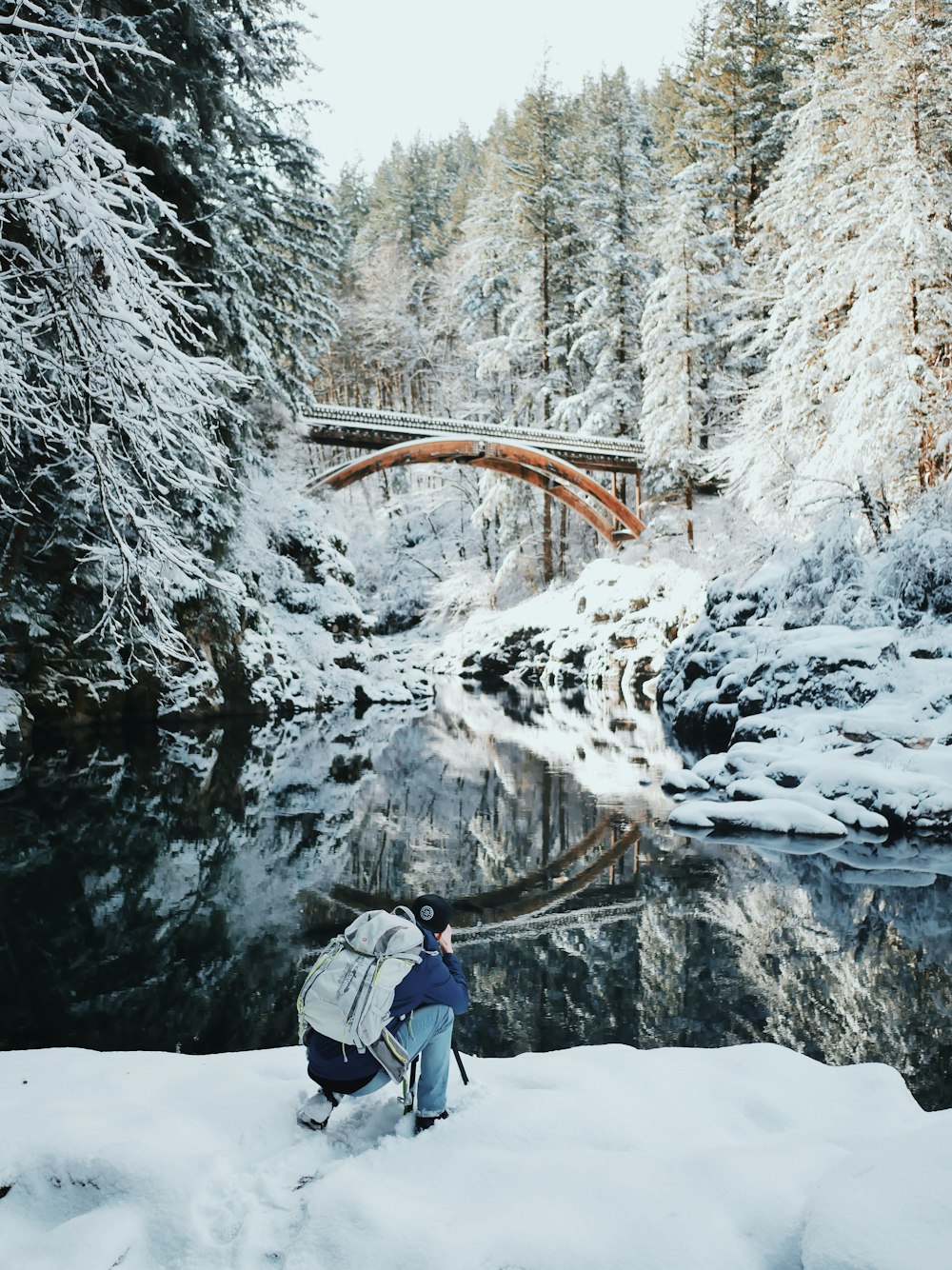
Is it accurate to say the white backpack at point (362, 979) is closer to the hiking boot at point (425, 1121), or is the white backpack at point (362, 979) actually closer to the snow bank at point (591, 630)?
the hiking boot at point (425, 1121)

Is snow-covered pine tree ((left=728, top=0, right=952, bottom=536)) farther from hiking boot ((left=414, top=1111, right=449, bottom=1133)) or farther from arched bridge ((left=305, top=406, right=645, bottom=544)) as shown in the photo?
hiking boot ((left=414, top=1111, right=449, bottom=1133))

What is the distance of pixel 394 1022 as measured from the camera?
254 cm

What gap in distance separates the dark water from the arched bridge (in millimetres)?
14657

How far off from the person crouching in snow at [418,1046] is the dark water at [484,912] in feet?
4.89

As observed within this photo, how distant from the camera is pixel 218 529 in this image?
13.3 metres

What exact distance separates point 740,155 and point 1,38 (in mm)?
29743

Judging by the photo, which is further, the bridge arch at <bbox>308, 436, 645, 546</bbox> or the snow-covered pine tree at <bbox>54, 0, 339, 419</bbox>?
the bridge arch at <bbox>308, 436, 645, 546</bbox>

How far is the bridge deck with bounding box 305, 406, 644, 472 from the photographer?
23688 millimetres

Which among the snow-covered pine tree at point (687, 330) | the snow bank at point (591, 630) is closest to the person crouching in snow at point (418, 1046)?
the snow bank at point (591, 630)

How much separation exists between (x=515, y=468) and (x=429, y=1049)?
27513 mm

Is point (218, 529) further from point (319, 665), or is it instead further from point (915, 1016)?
point (915, 1016)

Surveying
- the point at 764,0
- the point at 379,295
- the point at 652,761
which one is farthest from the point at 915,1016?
the point at 379,295

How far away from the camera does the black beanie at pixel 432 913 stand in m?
2.63

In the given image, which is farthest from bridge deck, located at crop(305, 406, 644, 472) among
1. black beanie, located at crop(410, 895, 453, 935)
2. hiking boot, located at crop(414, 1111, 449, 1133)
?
hiking boot, located at crop(414, 1111, 449, 1133)
